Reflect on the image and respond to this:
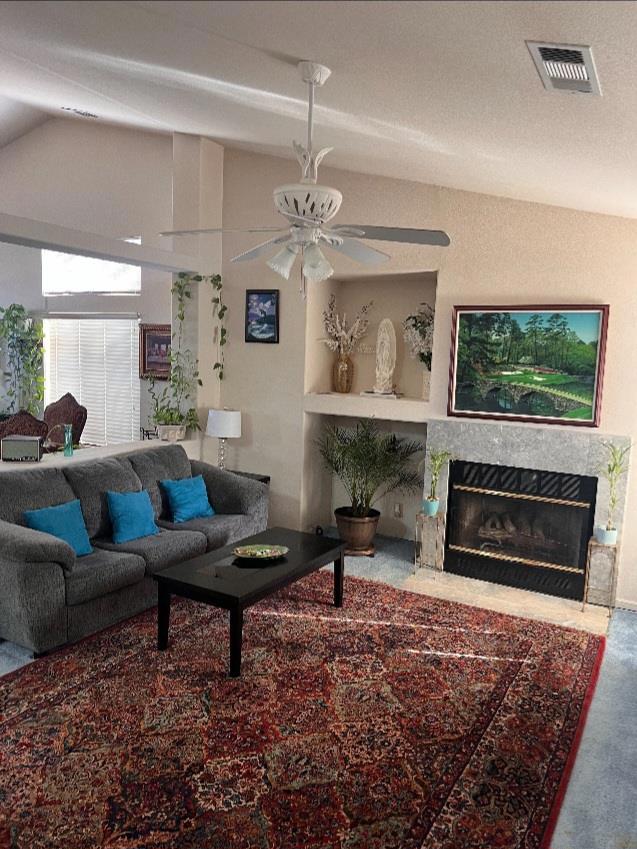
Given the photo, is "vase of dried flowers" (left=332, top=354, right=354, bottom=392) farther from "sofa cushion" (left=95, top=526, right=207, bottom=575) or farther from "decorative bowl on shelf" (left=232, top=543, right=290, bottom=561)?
"decorative bowl on shelf" (left=232, top=543, right=290, bottom=561)

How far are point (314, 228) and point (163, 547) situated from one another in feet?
7.75

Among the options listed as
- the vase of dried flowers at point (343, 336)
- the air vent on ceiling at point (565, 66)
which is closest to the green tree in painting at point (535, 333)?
the vase of dried flowers at point (343, 336)

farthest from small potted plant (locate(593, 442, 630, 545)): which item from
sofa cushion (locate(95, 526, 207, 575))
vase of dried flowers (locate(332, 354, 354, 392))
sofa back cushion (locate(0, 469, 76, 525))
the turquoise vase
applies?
the turquoise vase

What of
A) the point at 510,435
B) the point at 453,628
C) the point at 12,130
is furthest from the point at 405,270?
the point at 12,130

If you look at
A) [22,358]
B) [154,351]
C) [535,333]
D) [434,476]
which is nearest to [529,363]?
[535,333]

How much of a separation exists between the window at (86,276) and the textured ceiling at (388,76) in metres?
2.60

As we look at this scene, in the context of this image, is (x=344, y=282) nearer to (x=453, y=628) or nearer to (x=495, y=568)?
(x=495, y=568)

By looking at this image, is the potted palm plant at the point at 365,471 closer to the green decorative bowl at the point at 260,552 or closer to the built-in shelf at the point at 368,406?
the built-in shelf at the point at 368,406

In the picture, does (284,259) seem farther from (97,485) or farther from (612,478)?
(612,478)

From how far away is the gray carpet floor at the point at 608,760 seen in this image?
8.00 feet

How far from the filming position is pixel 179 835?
2.31 meters

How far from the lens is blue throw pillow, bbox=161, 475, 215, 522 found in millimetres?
4973

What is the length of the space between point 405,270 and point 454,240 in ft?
1.49

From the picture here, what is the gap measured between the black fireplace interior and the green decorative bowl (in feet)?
5.79
